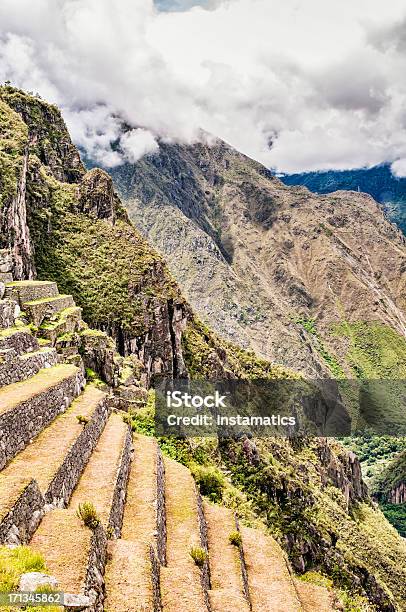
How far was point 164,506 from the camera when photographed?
20.6m

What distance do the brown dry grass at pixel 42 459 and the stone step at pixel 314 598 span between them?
39.6 feet

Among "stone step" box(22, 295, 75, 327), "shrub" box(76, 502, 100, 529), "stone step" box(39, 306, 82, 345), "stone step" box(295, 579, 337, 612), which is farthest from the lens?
"stone step" box(22, 295, 75, 327)

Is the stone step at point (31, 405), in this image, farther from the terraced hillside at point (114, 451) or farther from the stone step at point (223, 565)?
the stone step at point (223, 565)

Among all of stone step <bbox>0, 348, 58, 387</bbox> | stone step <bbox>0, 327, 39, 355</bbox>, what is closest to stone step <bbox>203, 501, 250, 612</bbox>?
stone step <bbox>0, 348, 58, 387</bbox>

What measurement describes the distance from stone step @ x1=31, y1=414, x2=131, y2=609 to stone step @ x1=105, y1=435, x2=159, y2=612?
35 cm

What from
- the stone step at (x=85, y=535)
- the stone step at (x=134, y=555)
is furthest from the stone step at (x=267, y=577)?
the stone step at (x=85, y=535)

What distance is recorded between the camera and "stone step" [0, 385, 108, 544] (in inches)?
475

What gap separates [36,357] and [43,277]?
163ft

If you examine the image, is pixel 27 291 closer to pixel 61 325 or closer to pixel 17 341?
pixel 61 325

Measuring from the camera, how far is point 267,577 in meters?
20.1

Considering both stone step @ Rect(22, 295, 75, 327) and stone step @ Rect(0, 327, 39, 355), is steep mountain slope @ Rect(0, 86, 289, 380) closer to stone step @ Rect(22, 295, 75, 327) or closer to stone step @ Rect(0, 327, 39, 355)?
stone step @ Rect(22, 295, 75, 327)

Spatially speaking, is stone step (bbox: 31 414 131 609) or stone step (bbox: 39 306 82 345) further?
stone step (bbox: 39 306 82 345)

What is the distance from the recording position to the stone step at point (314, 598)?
21034 millimetres

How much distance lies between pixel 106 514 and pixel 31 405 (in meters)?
5.07
